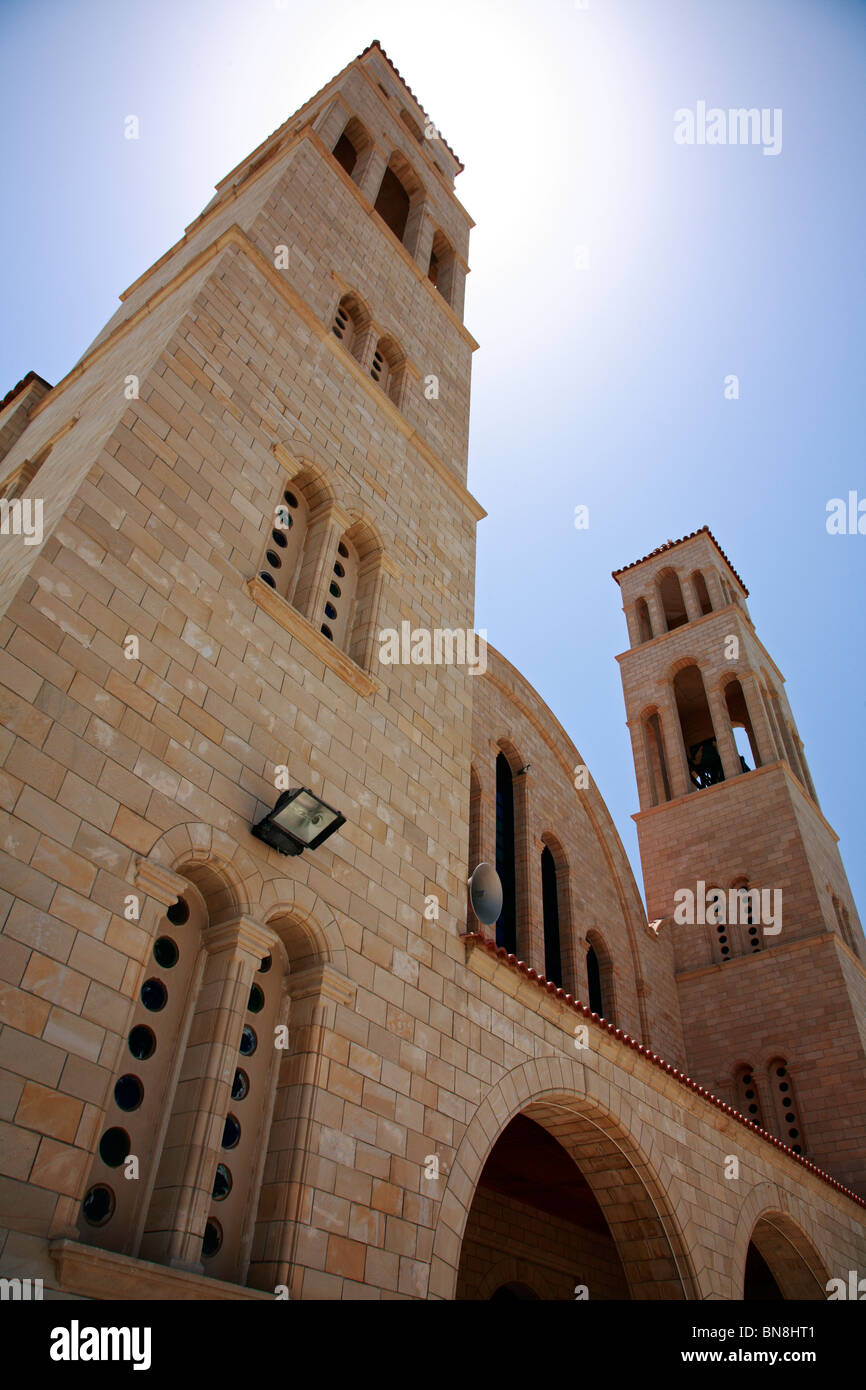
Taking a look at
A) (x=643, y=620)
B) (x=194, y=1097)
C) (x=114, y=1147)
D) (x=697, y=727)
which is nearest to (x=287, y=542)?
(x=194, y=1097)

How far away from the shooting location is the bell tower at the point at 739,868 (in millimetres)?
14602

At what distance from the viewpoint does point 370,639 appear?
8266 mm

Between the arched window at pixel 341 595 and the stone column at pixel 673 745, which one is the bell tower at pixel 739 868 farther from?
the arched window at pixel 341 595

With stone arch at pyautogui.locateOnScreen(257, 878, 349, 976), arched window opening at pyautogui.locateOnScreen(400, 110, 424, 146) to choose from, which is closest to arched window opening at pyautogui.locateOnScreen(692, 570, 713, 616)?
arched window opening at pyautogui.locateOnScreen(400, 110, 424, 146)

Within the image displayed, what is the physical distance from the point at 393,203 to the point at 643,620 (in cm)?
1158

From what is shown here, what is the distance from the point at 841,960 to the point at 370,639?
11377 mm

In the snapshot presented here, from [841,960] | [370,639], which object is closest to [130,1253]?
[370,639]

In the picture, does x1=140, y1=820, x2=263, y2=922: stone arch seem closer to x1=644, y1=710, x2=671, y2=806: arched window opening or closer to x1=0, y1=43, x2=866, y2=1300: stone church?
x1=0, y1=43, x2=866, y2=1300: stone church

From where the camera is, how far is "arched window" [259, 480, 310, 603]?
7.78 meters

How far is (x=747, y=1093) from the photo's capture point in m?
15.1

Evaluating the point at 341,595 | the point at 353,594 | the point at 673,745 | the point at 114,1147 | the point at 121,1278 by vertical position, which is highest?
the point at 673,745

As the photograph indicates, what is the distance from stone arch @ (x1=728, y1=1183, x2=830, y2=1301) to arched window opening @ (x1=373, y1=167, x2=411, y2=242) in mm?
16243

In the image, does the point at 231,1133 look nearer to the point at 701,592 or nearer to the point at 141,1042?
the point at 141,1042
